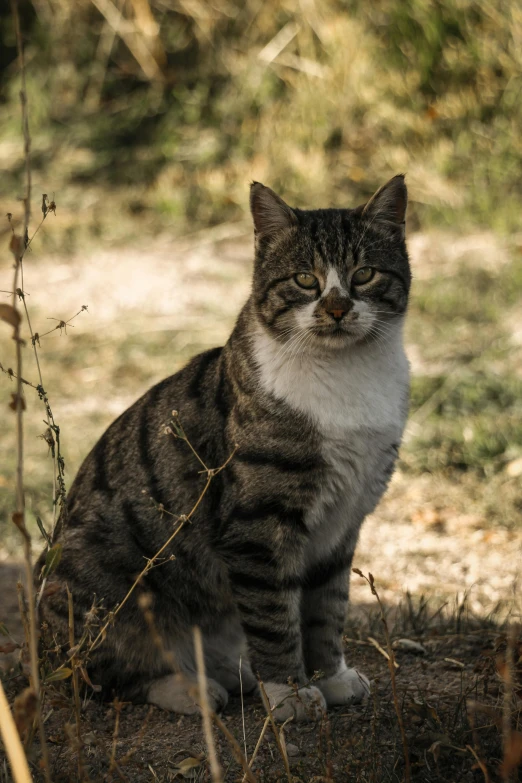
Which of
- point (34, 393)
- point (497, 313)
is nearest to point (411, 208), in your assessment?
point (497, 313)

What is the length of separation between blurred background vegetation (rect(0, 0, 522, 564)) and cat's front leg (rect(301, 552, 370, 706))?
2.41 metres

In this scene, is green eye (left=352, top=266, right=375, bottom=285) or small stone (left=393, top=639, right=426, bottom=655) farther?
small stone (left=393, top=639, right=426, bottom=655)

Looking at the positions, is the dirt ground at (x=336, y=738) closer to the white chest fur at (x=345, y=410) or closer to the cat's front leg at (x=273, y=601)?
Result: the cat's front leg at (x=273, y=601)

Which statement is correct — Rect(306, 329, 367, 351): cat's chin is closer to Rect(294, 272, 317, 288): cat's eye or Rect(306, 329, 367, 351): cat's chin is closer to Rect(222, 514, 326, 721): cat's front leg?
Rect(294, 272, 317, 288): cat's eye

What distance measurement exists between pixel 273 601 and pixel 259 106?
21.3ft

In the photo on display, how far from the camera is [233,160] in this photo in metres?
8.20

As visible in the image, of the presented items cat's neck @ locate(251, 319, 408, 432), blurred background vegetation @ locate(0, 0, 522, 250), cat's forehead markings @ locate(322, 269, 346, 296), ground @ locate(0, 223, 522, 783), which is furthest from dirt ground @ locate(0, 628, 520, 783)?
blurred background vegetation @ locate(0, 0, 522, 250)

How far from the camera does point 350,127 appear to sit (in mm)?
7938

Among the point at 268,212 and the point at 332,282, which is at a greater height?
the point at 268,212

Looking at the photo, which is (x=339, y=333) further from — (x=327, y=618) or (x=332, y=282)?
(x=327, y=618)

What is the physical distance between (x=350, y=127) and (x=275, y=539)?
6.02 m

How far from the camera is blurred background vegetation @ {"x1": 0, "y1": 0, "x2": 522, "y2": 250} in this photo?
7422 mm

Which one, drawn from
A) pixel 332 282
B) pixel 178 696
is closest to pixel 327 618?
pixel 178 696

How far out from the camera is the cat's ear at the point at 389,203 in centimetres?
284
